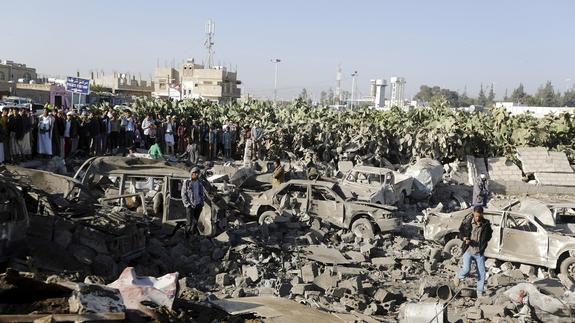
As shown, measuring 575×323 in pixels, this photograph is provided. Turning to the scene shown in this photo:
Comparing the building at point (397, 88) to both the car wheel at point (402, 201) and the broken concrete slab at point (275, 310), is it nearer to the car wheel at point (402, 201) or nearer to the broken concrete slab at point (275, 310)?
Answer: the car wheel at point (402, 201)

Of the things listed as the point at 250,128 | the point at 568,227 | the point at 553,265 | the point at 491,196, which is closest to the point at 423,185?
the point at 491,196

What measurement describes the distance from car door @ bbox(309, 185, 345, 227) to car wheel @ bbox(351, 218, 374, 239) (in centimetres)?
35

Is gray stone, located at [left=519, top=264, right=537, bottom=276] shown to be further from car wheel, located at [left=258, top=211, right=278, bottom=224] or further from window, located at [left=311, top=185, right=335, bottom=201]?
car wheel, located at [left=258, top=211, right=278, bottom=224]

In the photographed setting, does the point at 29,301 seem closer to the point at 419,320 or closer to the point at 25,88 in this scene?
the point at 419,320

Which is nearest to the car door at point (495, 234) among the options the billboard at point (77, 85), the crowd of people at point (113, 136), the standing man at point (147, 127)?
the crowd of people at point (113, 136)

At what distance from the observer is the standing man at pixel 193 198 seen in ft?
37.7

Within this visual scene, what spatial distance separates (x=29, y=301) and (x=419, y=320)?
4.66 metres

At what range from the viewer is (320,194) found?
14.7 meters

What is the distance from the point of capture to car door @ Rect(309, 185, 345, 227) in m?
14.4

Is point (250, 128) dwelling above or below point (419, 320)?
above

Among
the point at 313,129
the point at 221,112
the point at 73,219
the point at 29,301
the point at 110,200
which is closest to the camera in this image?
the point at 29,301

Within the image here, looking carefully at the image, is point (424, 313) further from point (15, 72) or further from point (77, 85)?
point (15, 72)

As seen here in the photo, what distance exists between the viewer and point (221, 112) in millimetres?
33531

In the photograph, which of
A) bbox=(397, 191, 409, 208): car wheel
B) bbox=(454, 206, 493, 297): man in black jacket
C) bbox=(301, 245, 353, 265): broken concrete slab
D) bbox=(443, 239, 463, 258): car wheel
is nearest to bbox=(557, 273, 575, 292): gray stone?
bbox=(454, 206, 493, 297): man in black jacket
